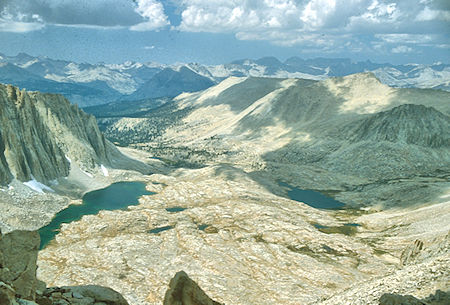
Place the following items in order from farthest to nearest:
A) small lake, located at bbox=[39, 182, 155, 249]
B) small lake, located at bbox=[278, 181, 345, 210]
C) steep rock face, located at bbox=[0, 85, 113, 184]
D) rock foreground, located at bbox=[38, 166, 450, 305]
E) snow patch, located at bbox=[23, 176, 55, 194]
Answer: small lake, located at bbox=[278, 181, 345, 210], snow patch, located at bbox=[23, 176, 55, 194], steep rock face, located at bbox=[0, 85, 113, 184], small lake, located at bbox=[39, 182, 155, 249], rock foreground, located at bbox=[38, 166, 450, 305]

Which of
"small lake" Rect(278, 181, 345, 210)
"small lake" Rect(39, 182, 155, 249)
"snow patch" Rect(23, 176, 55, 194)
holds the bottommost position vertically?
"small lake" Rect(278, 181, 345, 210)

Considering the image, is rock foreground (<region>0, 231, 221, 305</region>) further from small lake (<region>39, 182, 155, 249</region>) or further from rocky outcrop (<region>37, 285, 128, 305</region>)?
small lake (<region>39, 182, 155, 249</region>)

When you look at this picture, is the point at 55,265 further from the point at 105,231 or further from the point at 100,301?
the point at 100,301

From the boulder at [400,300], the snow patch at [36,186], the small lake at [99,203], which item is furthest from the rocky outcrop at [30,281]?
the snow patch at [36,186]

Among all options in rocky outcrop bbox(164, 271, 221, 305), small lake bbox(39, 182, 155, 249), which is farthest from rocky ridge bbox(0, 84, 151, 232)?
rocky outcrop bbox(164, 271, 221, 305)

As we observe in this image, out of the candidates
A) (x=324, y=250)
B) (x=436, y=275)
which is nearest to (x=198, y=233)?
(x=324, y=250)

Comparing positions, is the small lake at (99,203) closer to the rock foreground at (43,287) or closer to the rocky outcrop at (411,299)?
the rock foreground at (43,287)
